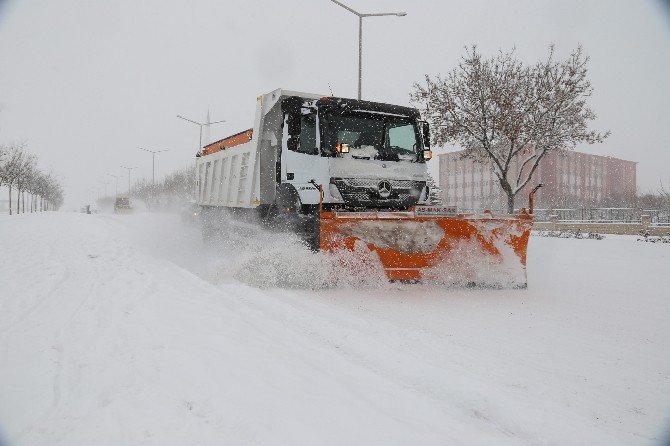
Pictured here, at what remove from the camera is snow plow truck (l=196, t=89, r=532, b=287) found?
634cm

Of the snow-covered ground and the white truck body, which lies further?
the white truck body

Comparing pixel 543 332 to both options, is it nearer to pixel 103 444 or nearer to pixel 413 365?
pixel 413 365

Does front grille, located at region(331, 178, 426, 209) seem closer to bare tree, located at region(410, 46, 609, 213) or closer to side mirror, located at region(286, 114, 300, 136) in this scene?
side mirror, located at region(286, 114, 300, 136)

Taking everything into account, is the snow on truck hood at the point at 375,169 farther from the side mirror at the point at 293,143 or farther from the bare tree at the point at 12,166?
the bare tree at the point at 12,166

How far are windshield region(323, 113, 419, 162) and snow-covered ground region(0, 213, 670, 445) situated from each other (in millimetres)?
1909

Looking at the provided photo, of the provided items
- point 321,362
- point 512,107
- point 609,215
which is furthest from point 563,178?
point 321,362

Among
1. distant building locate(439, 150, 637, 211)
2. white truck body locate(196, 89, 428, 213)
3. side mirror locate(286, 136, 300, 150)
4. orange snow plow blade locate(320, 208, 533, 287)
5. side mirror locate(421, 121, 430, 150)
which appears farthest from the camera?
distant building locate(439, 150, 637, 211)

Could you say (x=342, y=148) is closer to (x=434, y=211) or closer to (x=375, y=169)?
(x=375, y=169)

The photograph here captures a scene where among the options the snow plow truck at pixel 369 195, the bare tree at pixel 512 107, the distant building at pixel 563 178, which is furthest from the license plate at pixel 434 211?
the distant building at pixel 563 178

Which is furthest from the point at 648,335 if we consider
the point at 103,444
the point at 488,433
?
the point at 103,444

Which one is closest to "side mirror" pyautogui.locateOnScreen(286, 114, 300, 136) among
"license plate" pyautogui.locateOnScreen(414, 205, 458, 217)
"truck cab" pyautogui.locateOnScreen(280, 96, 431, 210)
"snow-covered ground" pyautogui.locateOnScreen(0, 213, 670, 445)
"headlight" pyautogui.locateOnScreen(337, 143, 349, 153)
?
"truck cab" pyautogui.locateOnScreen(280, 96, 431, 210)

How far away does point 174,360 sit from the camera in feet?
9.86

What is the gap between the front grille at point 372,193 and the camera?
21.8ft

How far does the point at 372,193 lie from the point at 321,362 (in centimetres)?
398
